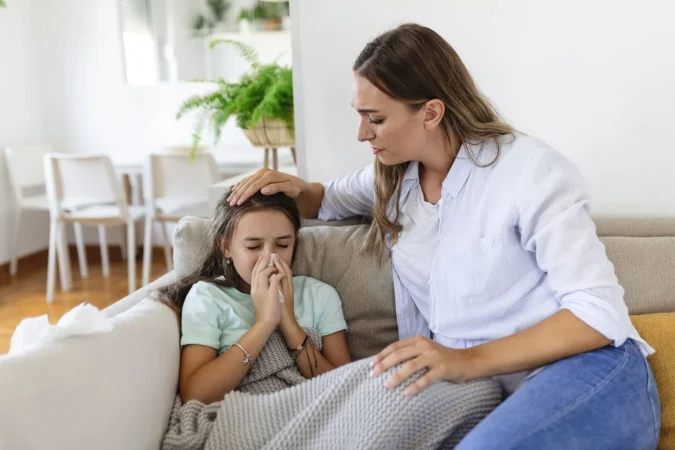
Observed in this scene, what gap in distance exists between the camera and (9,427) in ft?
3.00

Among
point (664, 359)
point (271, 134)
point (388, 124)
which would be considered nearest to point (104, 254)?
point (271, 134)

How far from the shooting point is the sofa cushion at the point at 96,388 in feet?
3.12

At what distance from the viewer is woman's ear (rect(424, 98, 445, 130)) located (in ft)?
4.28

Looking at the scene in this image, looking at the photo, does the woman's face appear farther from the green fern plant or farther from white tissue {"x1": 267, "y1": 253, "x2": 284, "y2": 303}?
the green fern plant

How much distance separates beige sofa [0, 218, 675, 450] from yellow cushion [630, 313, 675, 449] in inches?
0.7

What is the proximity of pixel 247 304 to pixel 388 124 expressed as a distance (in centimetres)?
47

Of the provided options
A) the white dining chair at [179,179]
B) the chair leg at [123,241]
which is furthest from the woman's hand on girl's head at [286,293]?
the chair leg at [123,241]

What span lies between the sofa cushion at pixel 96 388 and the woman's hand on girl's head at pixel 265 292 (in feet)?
0.55

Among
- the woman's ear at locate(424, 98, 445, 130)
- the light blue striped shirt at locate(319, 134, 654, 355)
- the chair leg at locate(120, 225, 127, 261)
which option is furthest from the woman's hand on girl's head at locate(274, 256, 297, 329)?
the chair leg at locate(120, 225, 127, 261)

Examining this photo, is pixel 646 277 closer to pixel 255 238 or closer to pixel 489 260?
pixel 489 260

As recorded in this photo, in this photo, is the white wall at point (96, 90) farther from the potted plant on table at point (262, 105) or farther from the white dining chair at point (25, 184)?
the potted plant on table at point (262, 105)

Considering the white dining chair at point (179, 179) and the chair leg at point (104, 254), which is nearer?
the white dining chair at point (179, 179)

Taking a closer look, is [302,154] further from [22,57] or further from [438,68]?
[22,57]

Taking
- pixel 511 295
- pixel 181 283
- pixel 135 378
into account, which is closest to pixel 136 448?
pixel 135 378
